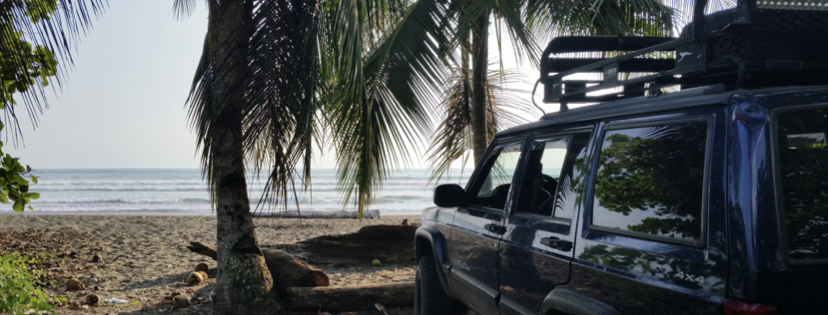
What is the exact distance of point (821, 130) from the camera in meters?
2.00

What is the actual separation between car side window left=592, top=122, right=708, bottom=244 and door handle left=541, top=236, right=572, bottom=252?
0.56 ft

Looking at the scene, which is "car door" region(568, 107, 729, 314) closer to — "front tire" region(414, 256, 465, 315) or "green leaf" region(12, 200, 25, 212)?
"front tire" region(414, 256, 465, 315)

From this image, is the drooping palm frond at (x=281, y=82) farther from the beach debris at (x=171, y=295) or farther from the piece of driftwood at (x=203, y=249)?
the piece of driftwood at (x=203, y=249)

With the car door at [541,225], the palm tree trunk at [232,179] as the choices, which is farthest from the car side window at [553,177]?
the palm tree trunk at [232,179]

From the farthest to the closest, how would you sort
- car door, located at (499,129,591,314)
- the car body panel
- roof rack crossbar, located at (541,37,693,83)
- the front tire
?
1. the front tire
2. car door, located at (499,129,591,314)
3. roof rack crossbar, located at (541,37,693,83)
4. the car body panel

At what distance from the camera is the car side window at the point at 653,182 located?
7.09 feet

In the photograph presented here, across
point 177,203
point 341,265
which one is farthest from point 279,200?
point 177,203

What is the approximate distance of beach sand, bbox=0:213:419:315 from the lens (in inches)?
271

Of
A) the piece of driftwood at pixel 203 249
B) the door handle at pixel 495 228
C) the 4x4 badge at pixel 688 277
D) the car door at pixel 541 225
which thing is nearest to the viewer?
the 4x4 badge at pixel 688 277

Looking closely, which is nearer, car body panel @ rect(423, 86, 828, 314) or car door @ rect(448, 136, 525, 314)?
car body panel @ rect(423, 86, 828, 314)

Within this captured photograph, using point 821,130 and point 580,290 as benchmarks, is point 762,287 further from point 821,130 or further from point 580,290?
point 580,290

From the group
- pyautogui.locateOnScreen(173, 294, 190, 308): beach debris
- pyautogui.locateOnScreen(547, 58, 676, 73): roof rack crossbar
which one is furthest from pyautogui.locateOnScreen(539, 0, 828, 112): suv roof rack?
pyautogui.locateOnScreen(173, 294, 190, 308): beach debris

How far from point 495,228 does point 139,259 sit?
26.3 ft

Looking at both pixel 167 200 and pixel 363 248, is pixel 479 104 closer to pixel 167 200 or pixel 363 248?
pixel 363 248
